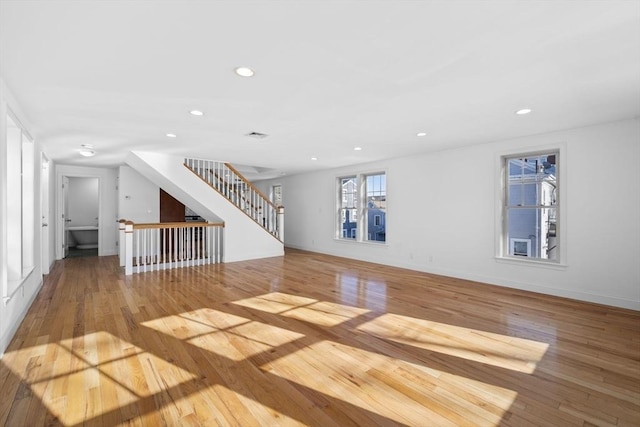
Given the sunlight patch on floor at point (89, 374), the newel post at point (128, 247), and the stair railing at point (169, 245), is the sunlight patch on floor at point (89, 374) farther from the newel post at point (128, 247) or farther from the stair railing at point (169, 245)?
the stair railing at point (169, 245)

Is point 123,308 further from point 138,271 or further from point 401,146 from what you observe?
point 401,146

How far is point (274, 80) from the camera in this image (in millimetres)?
2648

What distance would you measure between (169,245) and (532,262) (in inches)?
256

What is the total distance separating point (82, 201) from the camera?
30.6 feet

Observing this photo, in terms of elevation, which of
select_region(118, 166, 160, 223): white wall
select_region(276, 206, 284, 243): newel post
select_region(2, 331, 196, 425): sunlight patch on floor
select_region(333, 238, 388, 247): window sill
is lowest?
select_region(2, 331, 196, 425): sunlight patch on floor

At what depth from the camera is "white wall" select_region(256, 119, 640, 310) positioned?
3.83 m

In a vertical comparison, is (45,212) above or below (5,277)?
above

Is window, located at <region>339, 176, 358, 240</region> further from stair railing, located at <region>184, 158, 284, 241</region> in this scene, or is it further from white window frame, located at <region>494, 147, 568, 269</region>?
white window frame, located at <region>494, 147, 568, 269</region>

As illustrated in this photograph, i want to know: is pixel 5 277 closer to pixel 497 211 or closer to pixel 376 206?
pixel 497 211

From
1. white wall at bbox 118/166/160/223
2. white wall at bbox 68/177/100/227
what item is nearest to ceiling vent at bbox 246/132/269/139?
white wall at bbox 118/166/160/223

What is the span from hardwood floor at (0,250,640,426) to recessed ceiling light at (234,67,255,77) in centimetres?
233

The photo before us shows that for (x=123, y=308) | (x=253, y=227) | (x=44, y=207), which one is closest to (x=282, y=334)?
(x=123, y=308)

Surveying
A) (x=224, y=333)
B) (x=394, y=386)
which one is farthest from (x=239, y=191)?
(x=394, y=386)

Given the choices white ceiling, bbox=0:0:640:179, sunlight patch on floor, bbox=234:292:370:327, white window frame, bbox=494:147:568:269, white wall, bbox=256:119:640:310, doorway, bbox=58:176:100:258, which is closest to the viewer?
white ceiling, bbox=0:0:640:179
